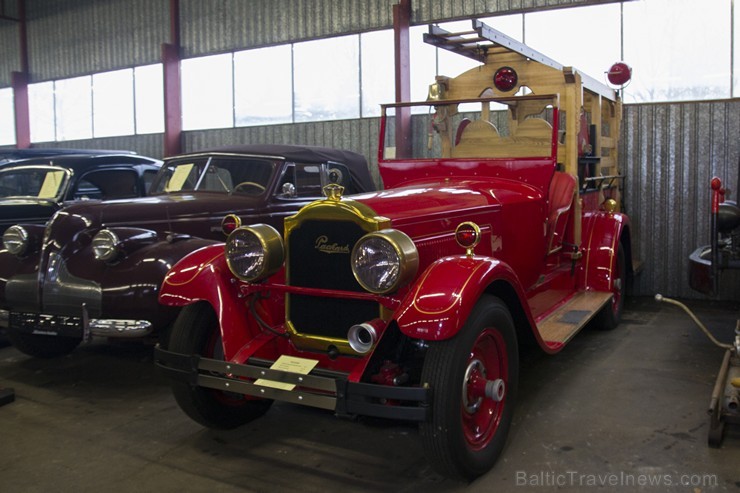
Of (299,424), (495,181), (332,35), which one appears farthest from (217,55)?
(299,424)

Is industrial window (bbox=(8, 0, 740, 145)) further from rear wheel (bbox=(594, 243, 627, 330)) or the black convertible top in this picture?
the black convertible top

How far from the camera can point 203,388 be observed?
3207 mm

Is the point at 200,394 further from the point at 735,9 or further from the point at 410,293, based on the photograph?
the point at 735,9

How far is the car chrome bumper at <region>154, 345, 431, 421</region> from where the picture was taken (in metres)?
2.54

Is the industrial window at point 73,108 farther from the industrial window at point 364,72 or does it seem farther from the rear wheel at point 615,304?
the rear wheel at point 615,304

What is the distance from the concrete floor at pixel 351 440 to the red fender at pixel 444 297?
749mm

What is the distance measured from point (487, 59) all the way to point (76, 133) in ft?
37.7

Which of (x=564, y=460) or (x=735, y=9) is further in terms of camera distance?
(x=735, y=9)

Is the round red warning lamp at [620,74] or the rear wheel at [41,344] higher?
the round red warning lamp at [620,74]

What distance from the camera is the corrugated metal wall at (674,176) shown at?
6.71 m

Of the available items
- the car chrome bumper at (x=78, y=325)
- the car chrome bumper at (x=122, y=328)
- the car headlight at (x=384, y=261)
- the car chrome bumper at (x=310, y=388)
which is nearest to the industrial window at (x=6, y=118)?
the car chrome bumper at (x=78, y=325)

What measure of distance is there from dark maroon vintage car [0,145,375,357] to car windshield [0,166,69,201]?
1026mm

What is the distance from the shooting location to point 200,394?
3.19 meters

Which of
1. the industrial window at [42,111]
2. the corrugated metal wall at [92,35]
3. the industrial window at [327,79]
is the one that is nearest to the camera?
the industrial window at [327,79]
